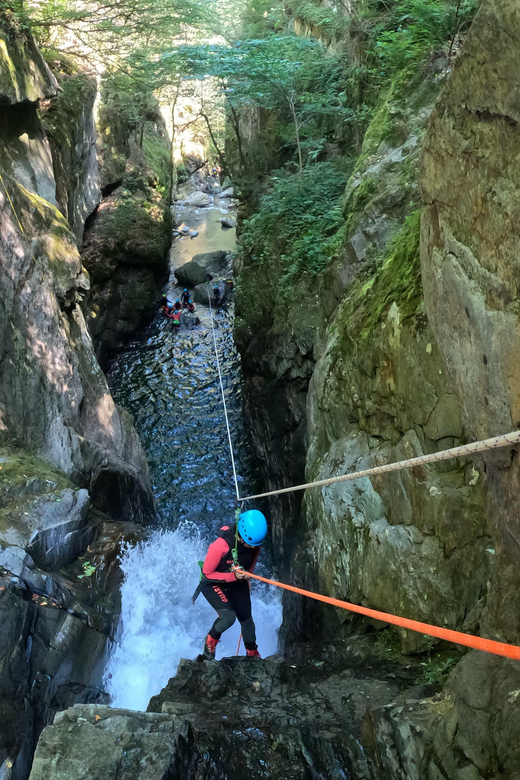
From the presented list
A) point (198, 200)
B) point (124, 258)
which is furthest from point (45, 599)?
point (198, 200)

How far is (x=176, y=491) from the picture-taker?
12.4 m

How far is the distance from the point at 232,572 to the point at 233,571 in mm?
48

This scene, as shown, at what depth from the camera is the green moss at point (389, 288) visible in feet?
16.1

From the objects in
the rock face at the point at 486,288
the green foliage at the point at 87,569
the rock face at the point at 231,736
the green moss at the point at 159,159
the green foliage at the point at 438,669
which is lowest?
the rock face at the point at 231,736

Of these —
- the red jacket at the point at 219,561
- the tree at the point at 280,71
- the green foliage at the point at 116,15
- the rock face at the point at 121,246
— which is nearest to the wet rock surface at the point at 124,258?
the rock face at the point at 121,246

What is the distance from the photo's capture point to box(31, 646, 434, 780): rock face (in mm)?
3680

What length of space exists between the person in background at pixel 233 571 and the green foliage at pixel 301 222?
480cm

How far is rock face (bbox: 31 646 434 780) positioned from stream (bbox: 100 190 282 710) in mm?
3126

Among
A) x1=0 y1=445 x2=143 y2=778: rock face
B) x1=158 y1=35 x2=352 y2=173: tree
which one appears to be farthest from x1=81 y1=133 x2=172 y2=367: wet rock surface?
x1=0 y1=445 x2=143 y2=778: rock face

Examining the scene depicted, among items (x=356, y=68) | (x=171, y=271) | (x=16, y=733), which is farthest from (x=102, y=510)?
(x=171, y=271)

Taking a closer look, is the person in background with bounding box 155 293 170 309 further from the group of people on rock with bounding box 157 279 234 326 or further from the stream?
the stream

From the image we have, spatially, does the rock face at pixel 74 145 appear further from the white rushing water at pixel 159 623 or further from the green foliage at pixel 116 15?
the white rushing water at pixel 159 623

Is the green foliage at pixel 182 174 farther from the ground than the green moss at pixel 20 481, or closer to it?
farther from the ground

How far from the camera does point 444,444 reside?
4.27 meters
